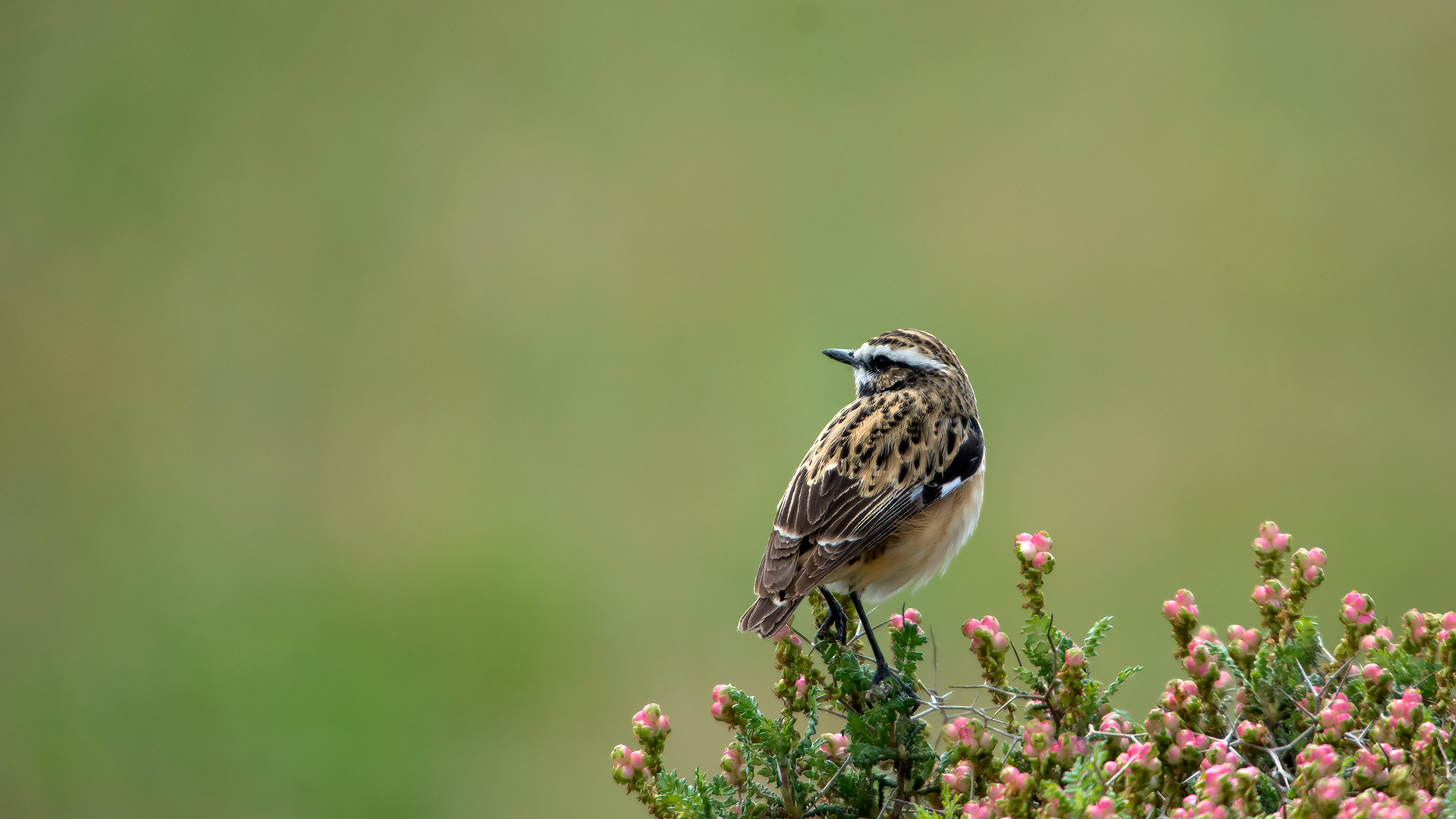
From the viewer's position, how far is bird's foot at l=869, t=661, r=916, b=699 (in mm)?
3641

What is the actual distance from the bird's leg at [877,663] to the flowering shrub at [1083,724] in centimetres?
6

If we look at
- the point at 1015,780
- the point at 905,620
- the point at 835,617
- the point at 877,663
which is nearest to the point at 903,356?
the point at 835,617

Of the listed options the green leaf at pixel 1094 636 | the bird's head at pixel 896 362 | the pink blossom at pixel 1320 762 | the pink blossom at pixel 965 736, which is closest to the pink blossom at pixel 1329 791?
the pink blossom at pixel 1320 762

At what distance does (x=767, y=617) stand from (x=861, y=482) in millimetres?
1065

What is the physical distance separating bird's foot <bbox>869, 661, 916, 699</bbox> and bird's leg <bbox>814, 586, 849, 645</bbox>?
884 mm

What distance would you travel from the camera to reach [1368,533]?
40.8 ft

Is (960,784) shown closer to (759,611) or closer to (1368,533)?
(759,611)

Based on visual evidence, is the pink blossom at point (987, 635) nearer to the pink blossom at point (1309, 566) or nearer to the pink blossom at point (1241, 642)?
the pink blossom at point (1241, 642)

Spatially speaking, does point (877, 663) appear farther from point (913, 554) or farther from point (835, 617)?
point (913, 554)

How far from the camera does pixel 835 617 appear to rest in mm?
5172

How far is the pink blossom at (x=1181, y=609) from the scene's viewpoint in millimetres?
3514

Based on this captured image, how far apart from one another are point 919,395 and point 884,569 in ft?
3.51

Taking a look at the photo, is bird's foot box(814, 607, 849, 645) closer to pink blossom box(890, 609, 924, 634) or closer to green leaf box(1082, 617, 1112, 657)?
pink blossom box(890, 609, 924, 634)

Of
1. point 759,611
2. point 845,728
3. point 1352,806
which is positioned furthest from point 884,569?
point 1352,806
